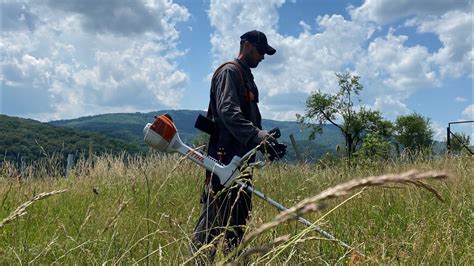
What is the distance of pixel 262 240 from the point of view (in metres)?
2.87

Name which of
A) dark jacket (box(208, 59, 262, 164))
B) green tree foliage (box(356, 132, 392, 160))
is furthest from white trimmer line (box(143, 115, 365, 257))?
green tree foliage (box(356, 132, 392, 160))

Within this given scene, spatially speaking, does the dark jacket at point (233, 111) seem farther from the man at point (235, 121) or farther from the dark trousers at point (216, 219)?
the dark trousers at point (216, 219)

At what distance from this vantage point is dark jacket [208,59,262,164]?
3639 mm

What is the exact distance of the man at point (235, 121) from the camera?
363 cm

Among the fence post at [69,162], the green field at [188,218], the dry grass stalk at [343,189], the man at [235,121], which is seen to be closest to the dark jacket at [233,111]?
the man at [235,121]

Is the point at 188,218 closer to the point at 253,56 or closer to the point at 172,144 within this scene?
the point at 172,144

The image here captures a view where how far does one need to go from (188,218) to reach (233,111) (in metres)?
1.90

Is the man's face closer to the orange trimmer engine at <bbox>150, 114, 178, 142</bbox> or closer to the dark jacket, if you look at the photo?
the dark jacket

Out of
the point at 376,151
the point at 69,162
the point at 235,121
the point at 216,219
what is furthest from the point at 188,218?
the point at 69,162

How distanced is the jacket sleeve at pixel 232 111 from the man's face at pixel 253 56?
0.97 ft

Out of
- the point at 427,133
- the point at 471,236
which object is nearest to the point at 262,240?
the point at 471,236

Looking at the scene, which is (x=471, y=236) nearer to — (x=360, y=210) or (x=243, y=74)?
(x=360, y=210)

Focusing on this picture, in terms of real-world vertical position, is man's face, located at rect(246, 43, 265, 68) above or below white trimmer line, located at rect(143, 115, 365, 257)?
above

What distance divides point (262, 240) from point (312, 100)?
67732mm
